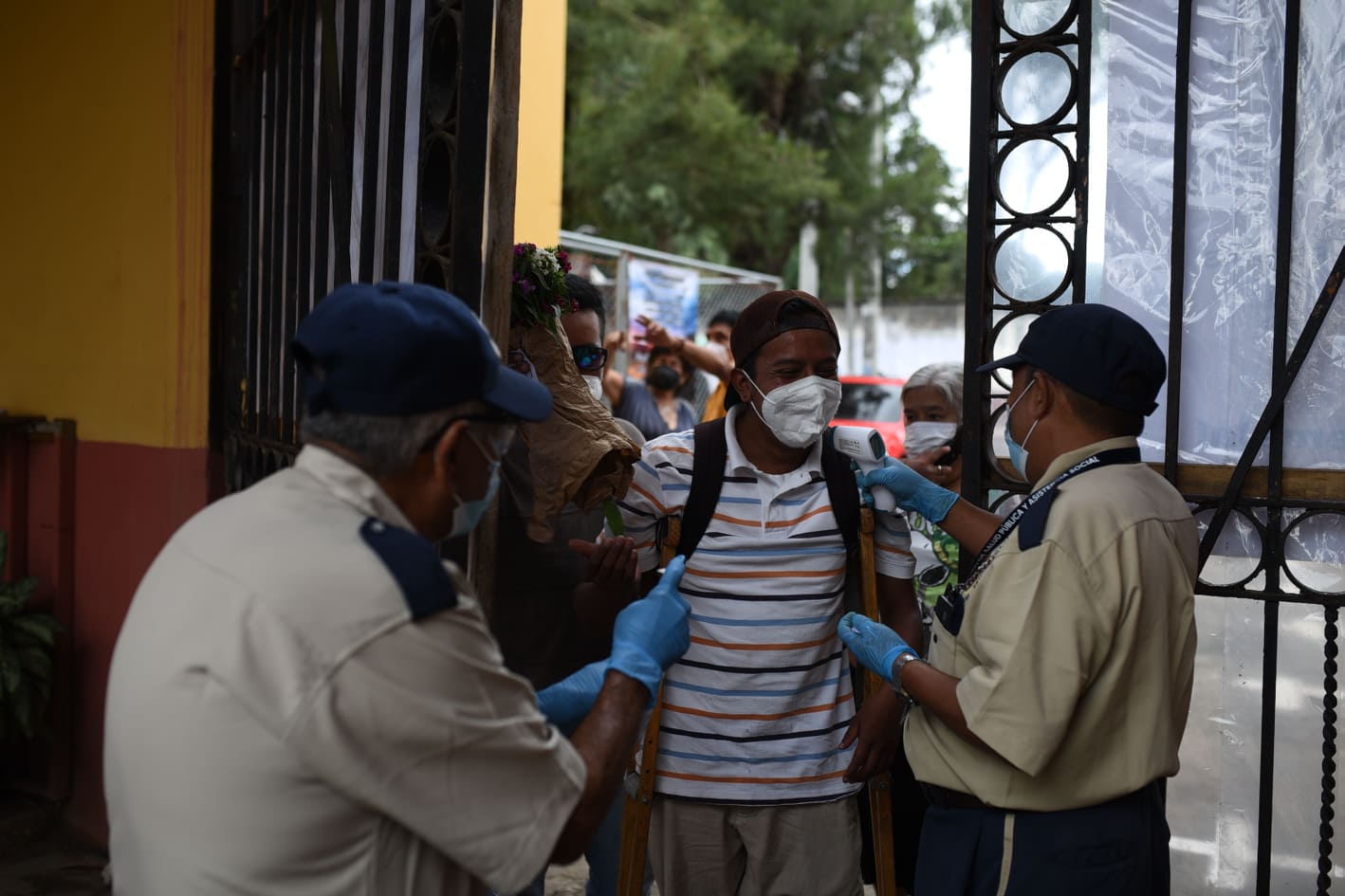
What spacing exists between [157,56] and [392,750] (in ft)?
12.3

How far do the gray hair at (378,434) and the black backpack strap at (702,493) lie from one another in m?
1.10

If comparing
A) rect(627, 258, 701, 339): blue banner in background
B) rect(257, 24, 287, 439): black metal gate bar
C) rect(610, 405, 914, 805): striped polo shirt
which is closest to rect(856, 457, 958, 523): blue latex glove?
rect(610, 405, 914, 805): striped polo shirt

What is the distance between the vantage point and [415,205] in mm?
2426

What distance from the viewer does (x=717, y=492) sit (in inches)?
99.4

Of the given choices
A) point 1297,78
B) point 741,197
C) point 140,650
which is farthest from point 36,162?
point 741,197

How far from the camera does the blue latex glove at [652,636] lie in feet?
5.64

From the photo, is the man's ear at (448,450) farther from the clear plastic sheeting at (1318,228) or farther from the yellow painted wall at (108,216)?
the yellow painted wall at (108,216)

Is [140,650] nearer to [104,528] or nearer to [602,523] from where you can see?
[602,523]

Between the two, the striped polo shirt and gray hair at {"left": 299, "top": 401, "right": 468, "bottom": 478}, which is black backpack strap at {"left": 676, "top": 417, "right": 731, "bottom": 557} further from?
gray hair at {"left": 299, "top": 401, "right": 468, "bottom": 478}

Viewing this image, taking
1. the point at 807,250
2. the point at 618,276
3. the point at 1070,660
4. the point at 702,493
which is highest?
the point at 807,250

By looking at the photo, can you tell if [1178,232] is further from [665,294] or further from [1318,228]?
[665,294]

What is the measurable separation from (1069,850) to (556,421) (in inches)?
49.1

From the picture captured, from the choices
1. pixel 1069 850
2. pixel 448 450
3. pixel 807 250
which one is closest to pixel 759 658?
pixel 1069 850

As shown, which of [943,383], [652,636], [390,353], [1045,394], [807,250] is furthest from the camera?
→ [807,250]
